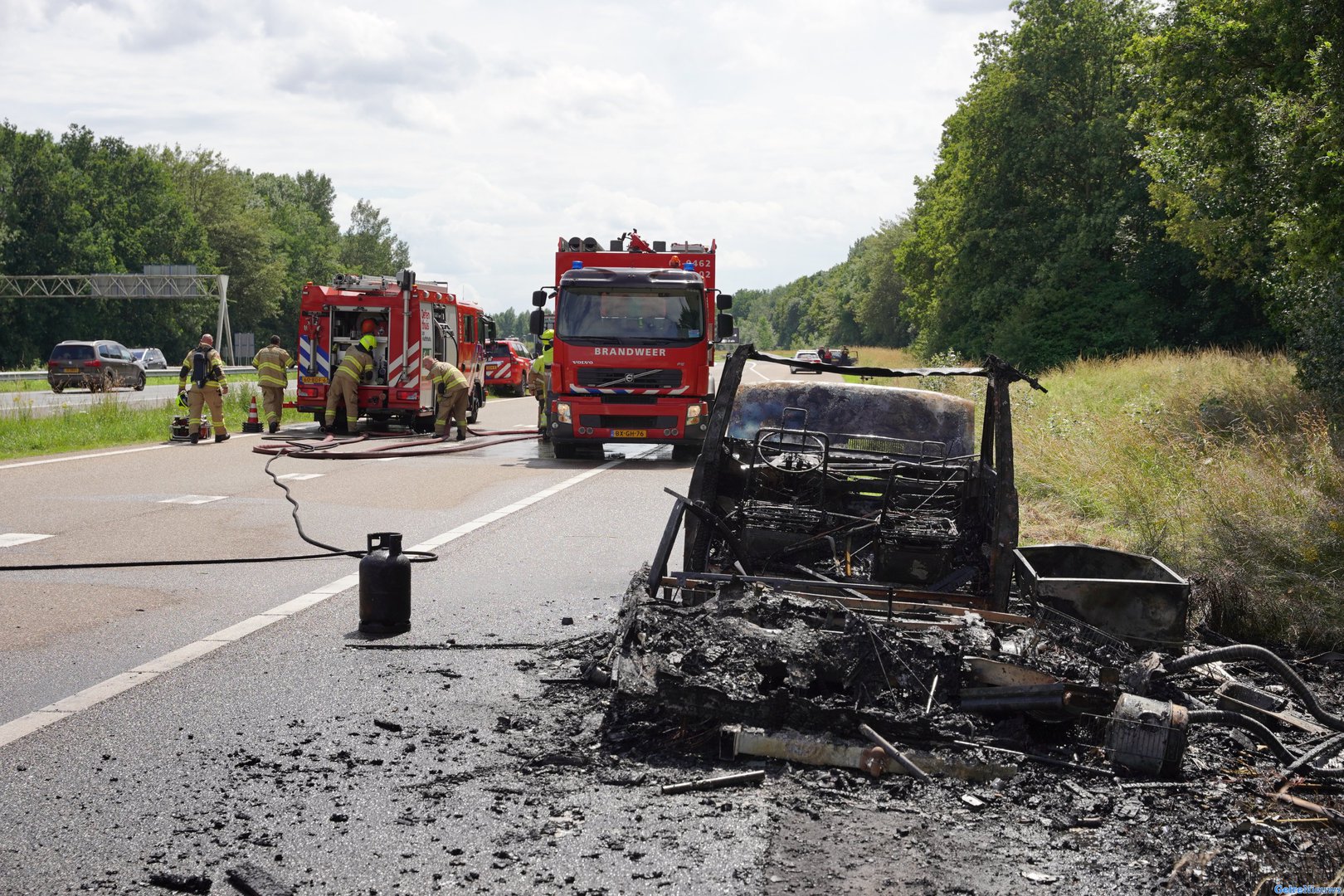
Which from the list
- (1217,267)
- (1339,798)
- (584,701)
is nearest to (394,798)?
(584,701)

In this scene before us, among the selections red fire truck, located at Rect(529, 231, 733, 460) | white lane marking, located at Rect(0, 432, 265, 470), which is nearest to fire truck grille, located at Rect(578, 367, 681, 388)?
red fire truck, located at Rect(529, 231, 733, 460)

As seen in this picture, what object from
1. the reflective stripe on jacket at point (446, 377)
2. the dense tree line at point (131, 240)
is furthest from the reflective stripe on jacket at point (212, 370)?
the dense tree line at point (131, 240)

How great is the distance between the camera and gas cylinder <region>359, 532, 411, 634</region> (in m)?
6.73

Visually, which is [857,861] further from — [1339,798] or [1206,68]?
[1206,68]

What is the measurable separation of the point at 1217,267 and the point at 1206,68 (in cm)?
1766

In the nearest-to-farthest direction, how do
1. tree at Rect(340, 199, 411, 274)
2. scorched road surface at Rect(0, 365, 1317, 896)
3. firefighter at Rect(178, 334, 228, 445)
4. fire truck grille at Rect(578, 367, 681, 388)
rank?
scorched road surface at Rect(0, 365, 1317, 896) < fire truck grille at Rect(578, 367, 681, 388) < firefighter at Rect(178, 334, 228, 445) < tree at Rect(340, 199, 411, 274)

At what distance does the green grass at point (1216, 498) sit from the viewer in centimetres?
741

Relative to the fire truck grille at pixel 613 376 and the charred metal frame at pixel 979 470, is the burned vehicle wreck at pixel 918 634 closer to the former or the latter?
the charred metal frame at pixel 979 470

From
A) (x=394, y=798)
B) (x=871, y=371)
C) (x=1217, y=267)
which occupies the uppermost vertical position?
(x=1217, y=267)

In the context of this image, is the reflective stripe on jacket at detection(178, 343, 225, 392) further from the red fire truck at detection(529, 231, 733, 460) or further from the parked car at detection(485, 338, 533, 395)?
the parked car at detection(485, 338, 533, 395)

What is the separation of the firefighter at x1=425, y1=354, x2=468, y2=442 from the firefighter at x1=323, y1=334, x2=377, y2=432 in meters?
1.42

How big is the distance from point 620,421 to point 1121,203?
35945mm

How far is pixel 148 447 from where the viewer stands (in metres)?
20.1

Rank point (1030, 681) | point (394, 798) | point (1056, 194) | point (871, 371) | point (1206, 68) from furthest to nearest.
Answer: point (1056, 194), point (1206, 68), point (871, 371), point (1030, 681), point (394, 798)
